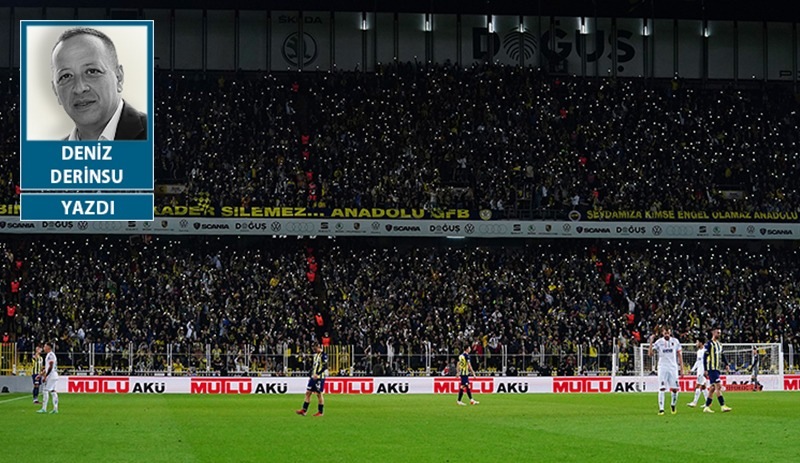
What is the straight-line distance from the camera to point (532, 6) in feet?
225

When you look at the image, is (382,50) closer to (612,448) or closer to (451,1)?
(451,1)

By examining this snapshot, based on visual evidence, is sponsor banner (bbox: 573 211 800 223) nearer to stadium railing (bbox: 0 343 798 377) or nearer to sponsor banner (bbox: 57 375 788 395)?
stadium railing (bbox: 0 343 798 377)

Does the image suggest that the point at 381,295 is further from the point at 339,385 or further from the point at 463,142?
the point at 463,142

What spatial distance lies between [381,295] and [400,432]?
30097 millimetres

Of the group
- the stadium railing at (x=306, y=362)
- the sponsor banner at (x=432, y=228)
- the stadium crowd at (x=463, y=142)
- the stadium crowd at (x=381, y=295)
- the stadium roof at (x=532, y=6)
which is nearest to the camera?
the stadium railing at (x=306, y=362)

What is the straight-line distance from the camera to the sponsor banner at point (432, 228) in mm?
56906

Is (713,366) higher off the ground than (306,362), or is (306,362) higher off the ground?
(713,366)

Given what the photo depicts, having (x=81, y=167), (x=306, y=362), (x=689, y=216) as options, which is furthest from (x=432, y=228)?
(x=81, y=167)

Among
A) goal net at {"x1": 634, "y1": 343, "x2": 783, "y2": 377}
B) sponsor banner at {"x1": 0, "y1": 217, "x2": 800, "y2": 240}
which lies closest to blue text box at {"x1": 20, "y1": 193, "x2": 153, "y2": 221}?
goal net at {"x1": 634, "y1": 343, "x2": 783, "y2": 377}

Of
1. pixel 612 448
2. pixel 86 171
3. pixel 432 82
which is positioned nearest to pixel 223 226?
pixel 432 82

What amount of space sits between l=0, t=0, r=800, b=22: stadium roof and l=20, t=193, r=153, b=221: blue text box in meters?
41.4

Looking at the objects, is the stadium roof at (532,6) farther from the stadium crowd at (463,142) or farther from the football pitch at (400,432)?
the football pitch at (400,432)

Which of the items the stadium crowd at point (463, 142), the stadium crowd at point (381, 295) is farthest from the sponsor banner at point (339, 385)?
the stadium crowd at point (463, 142)

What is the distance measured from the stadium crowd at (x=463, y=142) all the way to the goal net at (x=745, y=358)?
11039 millimetres
